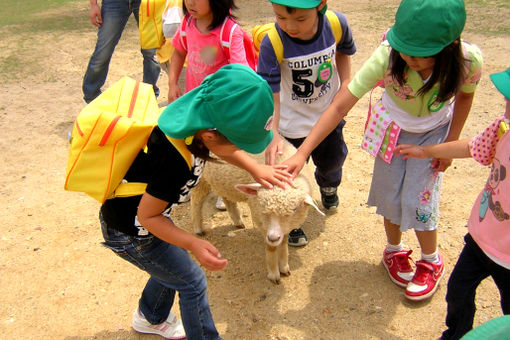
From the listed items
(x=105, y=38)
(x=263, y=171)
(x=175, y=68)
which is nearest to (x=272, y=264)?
(x=263, y=171)

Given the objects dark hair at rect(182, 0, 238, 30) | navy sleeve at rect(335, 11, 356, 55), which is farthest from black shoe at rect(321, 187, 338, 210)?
dark hair at rect(182, 0, 238, 30)

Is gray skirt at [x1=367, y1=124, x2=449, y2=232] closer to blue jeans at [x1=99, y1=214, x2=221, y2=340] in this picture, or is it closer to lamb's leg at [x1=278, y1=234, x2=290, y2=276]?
lamb's leg at [x1=278, y1=234, x2=290, y2=276]

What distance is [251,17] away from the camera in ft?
33.1

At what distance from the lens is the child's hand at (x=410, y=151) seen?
2541 mm

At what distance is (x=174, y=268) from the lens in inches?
92.0

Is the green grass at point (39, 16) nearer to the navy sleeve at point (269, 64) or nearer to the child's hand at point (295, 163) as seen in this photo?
the navy sleeve at point (269, 64)

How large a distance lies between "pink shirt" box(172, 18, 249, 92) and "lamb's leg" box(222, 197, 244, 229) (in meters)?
1.10

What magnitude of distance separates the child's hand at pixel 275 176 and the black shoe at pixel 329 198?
1.11m

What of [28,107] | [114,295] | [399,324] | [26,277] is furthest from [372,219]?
[28,107]

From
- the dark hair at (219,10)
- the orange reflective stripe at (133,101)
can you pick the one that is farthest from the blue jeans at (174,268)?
the dark hair at (219,10)

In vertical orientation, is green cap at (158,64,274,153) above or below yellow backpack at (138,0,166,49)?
above

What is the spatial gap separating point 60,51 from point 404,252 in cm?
767

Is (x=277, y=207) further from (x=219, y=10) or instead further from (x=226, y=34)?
(x=219, y=10)

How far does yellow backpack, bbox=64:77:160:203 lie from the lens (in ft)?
6.48
